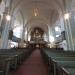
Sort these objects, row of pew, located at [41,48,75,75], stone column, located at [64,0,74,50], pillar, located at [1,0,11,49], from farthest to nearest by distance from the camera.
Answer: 1. pillar, located at [1,0,11,49]
2. stone column, located at [64,0,74,50]
3. row of pew, located at [41,48,75,75]

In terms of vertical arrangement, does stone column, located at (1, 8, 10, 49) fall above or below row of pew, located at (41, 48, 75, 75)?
above

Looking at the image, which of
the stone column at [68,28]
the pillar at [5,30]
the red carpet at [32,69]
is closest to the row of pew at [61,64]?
the red carpet at [32,69]

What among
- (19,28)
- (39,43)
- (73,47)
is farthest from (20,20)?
(39,43)

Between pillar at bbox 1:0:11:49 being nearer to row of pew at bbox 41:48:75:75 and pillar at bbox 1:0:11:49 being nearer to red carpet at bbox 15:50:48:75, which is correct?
red carpet at bbox 15:50:48:75

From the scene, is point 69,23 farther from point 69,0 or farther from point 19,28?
point 19,28

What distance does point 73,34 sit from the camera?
12.3 metres

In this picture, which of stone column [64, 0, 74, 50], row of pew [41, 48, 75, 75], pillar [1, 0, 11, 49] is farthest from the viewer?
pillar [1, 0, 11, 49]

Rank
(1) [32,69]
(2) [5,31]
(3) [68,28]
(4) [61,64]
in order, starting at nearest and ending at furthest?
(4) [61,64] < (1) [32,69] < (3) [68,28] < (2) [5,31]

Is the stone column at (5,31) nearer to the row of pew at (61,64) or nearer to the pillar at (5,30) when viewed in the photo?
the pillar at (5,30)

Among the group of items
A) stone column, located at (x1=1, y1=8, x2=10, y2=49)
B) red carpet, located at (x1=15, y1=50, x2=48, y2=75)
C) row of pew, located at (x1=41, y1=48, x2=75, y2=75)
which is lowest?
red carpet, located at (x1=15, y1=50, x2=48, y2=75)

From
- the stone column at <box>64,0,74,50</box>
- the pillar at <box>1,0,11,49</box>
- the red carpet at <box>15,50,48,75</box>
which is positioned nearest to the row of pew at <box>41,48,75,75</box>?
the red carpet at <box>15,50,48,75</box>

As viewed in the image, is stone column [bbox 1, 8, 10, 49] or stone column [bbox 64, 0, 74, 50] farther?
stone column [bbox 1, 8, 10, 49]

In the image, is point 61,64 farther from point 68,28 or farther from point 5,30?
point 5,30

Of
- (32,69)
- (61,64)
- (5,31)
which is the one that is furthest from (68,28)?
(61,64)
